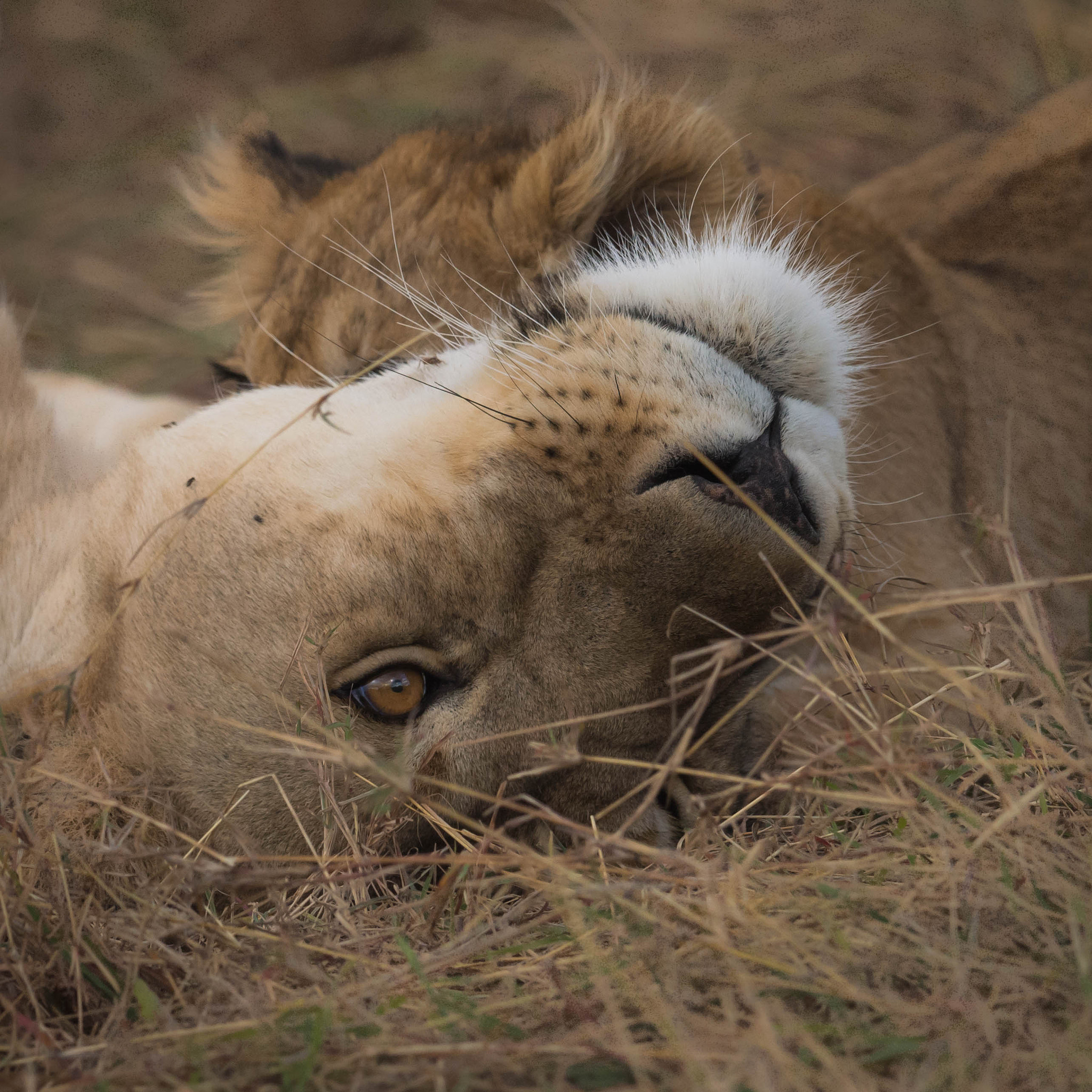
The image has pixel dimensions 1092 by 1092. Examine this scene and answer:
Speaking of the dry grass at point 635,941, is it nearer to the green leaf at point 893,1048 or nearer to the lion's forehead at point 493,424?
the green leaf at point 893,1048

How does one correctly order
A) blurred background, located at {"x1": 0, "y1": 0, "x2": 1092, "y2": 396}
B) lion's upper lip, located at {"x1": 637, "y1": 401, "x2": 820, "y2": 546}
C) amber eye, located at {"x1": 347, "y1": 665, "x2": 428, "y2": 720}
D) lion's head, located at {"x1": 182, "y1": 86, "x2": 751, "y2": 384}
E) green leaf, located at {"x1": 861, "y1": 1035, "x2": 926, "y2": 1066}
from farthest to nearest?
blurred background, located at {"x1": 0, "y1": 0, "x2": 1092, "y2": 396}
lion's head, located at {"x1": 182, "y1": 86, "x2": 751, "y2": 384}
amber eye, located at {"x1": 347, "y1": 665, "x2": 428, "y2": 720}
lion's upper lip, located at {"x1": 637, "y1": 401, "x2": 820, "y2": 546}
green leaf, located at {"x1": 861, "y1": 1035, "x2": 926, "y2": 1066}

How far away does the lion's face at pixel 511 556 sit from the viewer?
1.77m

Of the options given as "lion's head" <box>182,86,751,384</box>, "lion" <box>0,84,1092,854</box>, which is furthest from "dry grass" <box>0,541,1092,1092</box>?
"lion's head" <box>182,86,751,384</box>

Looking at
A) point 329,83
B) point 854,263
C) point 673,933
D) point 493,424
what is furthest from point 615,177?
point 329,83

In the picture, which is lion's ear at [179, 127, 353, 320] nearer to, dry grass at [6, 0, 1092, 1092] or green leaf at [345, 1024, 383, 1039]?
dry grass at [6, 0, 1092, 1092]

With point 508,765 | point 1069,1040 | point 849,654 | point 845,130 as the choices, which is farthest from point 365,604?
point 845,130

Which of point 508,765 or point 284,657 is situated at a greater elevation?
point 284,657

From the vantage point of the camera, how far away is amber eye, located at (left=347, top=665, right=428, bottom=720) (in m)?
1.87

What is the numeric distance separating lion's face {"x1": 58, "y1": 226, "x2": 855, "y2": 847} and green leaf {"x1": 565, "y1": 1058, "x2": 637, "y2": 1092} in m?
0.63

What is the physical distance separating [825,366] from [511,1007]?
1364 mm

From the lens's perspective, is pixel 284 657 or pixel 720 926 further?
pixel 284 657

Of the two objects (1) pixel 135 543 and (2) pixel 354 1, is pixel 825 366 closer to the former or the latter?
(1) pixel 135 543

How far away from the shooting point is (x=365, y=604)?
183 cm

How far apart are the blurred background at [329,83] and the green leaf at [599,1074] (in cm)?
447
